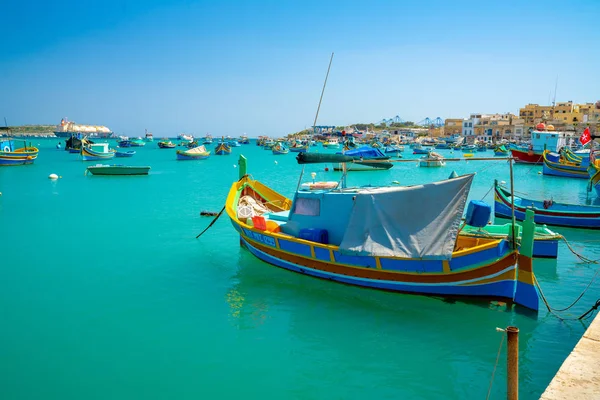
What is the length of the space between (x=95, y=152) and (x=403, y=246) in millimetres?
60081

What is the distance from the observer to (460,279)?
10.8m

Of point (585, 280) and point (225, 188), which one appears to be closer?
point (585, 280)

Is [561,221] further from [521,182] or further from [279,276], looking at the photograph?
[521,182]

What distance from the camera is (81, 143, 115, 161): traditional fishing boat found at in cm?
6028

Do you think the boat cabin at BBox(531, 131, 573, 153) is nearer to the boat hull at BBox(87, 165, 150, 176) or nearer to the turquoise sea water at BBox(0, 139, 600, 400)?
the turquoise sea water at BBox(0, 139, 600, 400)

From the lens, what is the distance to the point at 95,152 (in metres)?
61.2

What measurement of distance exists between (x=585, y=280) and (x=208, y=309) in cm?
1151

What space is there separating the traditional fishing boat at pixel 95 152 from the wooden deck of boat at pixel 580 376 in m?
64.1

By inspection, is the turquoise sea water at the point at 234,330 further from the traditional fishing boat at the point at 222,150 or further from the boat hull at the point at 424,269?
the traditional fishing boat at the point at 222,150

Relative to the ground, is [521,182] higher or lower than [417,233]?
lower

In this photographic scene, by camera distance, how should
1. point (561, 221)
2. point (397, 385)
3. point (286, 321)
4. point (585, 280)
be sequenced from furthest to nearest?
1. point (561, 221)
2. point (585, 280)
3. point (286, 321)
4. point (397, 385)

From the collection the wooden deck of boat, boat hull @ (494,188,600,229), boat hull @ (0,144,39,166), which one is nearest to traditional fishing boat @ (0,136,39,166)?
boat hull @ (0,144,39,166)

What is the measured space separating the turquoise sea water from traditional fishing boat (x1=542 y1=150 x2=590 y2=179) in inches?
1161

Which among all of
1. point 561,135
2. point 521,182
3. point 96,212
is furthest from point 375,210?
point 561,135
